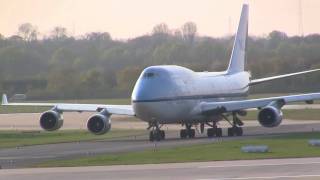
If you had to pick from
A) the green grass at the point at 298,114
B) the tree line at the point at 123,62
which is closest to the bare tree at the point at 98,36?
the tree line at the point at 123,62

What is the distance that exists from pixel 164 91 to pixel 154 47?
4462 centimetres

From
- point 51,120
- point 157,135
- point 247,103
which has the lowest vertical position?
point 157,135

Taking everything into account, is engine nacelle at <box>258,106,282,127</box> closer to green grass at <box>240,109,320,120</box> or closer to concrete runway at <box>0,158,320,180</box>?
concrete runway at <box>0,158,320,180</box>

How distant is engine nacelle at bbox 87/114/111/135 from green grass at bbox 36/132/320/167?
33.9 ft

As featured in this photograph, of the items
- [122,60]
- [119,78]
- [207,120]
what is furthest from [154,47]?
[207,120]

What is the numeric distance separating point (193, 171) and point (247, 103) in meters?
22.0

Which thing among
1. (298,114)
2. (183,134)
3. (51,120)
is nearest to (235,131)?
(183,134)

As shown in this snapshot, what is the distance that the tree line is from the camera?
7981 cm

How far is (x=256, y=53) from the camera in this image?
8475 centimetres

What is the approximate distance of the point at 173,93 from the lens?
48.2m

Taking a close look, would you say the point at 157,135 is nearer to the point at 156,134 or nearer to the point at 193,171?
the point at 156,134

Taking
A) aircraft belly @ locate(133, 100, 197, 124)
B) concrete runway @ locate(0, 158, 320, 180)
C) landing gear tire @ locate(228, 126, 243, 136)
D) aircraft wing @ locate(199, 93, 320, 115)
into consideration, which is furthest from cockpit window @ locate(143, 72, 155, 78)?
concrete runway @ locate(0, 158, 320, 180)

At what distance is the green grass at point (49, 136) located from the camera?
159ft

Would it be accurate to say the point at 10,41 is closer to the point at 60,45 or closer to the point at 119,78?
the point at 60,45
